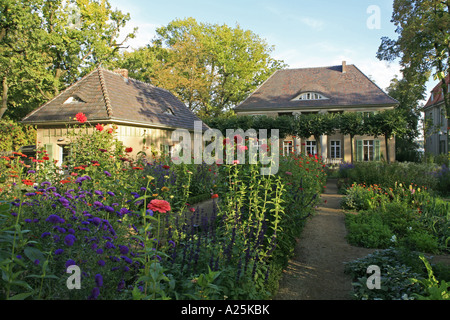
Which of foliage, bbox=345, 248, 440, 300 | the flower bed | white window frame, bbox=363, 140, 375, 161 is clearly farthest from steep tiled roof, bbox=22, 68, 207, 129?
white window frame, bbox=363, 140, 375, 161

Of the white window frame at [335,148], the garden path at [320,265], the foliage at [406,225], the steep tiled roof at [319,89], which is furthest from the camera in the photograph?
the white window frame at [335,148]

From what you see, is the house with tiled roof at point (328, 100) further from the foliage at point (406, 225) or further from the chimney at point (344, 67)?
the foliage at point (406, 225)

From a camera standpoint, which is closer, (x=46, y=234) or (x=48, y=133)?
(x=46, y=234)

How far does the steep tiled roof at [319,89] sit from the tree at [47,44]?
13.7 metres

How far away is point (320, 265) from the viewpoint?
4.41 metres

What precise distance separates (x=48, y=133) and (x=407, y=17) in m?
23.0

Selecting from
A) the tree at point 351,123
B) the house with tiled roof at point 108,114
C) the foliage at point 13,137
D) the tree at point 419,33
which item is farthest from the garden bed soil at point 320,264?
the tree at point 351,123

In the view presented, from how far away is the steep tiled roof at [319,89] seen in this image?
28641 millimetres

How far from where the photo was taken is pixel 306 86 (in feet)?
101
